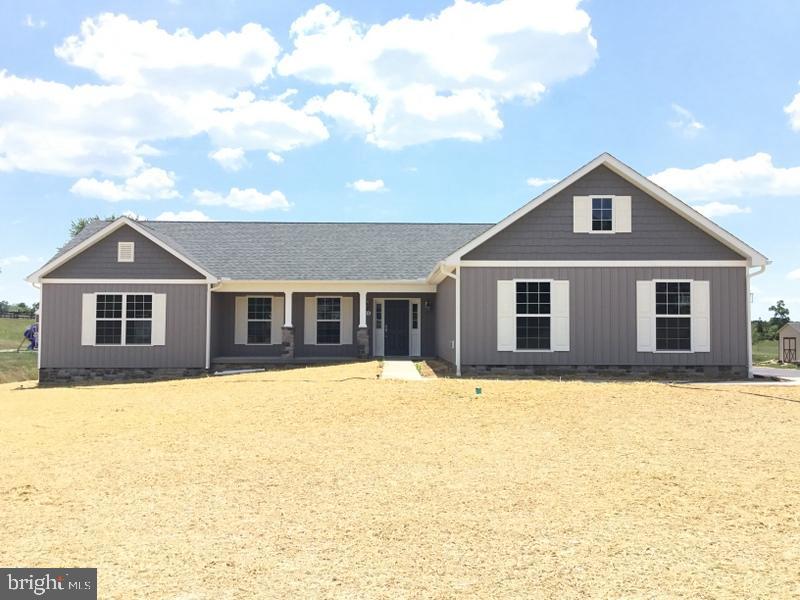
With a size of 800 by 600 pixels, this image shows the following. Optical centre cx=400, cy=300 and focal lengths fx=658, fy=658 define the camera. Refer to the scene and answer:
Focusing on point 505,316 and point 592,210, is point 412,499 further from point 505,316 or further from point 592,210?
point 592,210

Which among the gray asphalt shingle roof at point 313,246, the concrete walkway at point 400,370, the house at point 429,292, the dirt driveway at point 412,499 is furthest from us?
the gray asphalt shingle roof at point 313,246

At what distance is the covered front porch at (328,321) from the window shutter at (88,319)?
3654 millimetres

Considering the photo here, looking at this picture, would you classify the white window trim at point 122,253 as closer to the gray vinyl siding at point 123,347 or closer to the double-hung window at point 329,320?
the gray vinyl siding at point 123,347

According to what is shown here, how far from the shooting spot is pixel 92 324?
19.4m

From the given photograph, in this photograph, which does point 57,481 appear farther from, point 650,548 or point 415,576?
point 650,548

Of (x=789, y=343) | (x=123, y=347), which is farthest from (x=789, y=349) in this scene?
(x=123, y=347)

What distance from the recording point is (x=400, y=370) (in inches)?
685

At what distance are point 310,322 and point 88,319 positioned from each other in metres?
6.79

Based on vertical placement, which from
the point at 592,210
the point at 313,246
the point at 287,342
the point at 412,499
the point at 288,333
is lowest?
the point at 412,499

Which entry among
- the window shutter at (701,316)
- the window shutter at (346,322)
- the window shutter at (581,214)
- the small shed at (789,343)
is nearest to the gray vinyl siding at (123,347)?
the window shutter at (346,322)

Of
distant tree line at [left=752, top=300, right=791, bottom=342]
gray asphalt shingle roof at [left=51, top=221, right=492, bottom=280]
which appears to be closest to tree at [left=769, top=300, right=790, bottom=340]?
distant tree line at [left=752, top=300, right=791, bottom=342]

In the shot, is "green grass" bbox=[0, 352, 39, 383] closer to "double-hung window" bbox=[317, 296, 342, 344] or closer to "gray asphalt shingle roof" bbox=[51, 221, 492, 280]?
"gray asphalt shingle roof" bbox=[51, 221, 492, 280]

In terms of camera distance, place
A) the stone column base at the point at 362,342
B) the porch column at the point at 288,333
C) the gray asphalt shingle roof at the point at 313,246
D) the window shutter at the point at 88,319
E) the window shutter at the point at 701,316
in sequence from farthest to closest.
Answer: the gray asphalt shingle roof at the point at 313,246 < the stone column base at the point at 362,342 < the porch column at the point at 288,333 < the window shutter at the point at 88,319 < the window shutter at the point at 701,316

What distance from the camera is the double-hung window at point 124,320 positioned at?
19.5 metres
